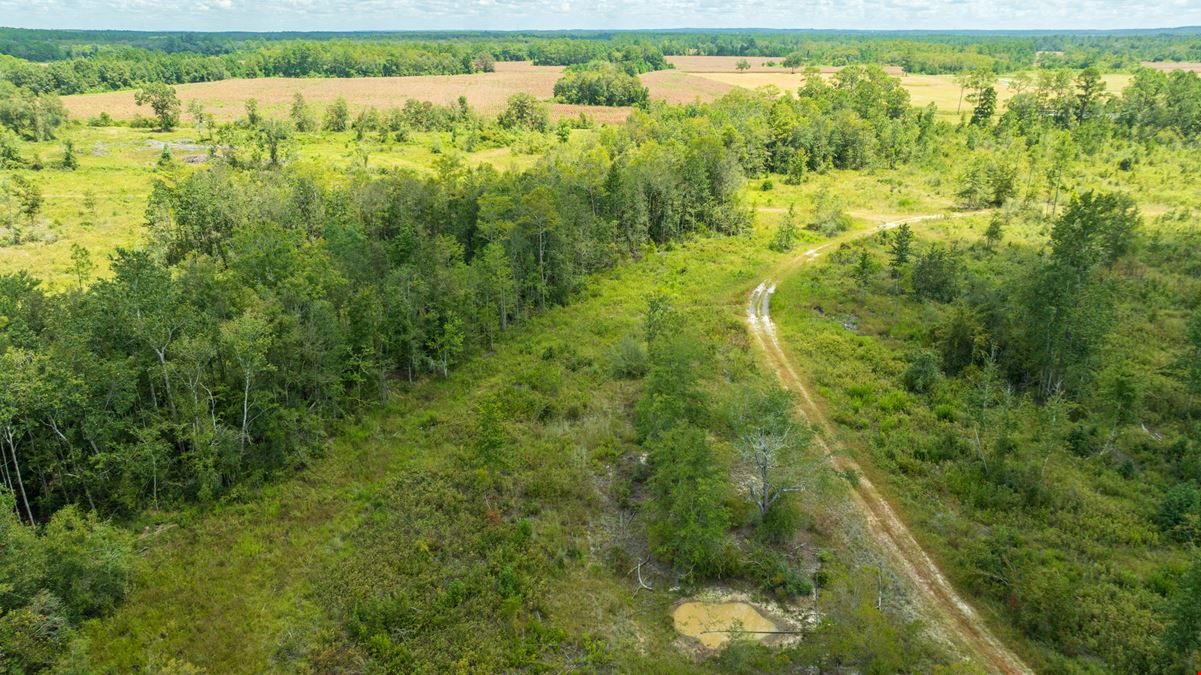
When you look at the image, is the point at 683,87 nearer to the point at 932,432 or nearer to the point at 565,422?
the point at 565,422

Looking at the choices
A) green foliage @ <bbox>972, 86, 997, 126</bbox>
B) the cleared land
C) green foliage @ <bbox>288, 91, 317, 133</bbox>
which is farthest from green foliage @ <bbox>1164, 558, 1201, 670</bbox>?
green foliage @ <bbox>288, 91, 317, 133</bbox>

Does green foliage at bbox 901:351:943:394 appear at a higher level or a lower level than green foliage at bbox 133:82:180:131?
lower

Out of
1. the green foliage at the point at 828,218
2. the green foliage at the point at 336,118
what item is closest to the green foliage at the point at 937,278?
the green foliage at the point at 828,218

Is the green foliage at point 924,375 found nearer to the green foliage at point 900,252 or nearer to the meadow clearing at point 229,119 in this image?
the green foliage at point 900,252

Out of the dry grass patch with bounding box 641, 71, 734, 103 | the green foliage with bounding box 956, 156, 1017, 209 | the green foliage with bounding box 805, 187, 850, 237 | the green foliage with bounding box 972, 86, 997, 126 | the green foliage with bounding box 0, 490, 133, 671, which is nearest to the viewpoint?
the green foliage with bounding box 0, 490, 133, 671

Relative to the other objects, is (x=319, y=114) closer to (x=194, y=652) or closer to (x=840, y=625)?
(x=194, y=652)

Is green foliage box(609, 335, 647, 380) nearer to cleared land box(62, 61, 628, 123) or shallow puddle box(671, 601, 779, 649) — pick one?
shallow puddle box(671, 601, 779, 649)

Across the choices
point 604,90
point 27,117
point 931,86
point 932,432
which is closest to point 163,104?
point 27,117
